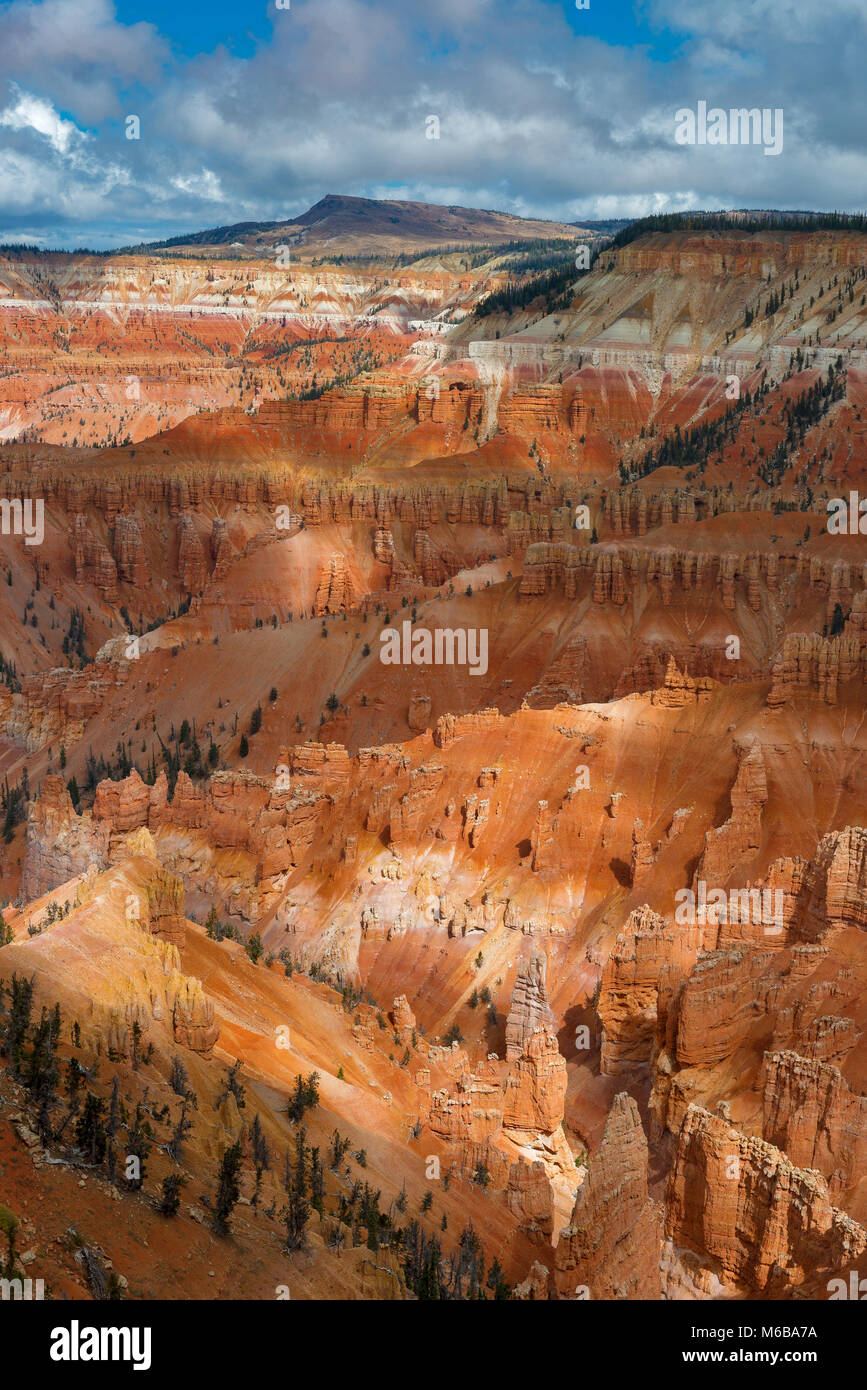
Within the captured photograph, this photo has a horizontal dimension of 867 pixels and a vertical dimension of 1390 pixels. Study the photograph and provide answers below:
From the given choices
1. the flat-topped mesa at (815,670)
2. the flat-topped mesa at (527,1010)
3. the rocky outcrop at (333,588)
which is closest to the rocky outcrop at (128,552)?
the rocky outcrop at (333,588)

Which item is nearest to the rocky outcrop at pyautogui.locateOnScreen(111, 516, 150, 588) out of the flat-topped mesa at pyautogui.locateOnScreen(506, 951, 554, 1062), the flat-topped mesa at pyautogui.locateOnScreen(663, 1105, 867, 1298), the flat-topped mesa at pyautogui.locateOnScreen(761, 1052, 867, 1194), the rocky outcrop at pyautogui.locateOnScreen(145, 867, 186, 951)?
the flat-topped mesa at pyautogui.locateOnScreen(506, 951, 554, 1062)

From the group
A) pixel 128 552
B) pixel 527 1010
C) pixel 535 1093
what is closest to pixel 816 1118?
pixel 535 1093

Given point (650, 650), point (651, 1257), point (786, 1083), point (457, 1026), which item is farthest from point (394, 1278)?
point (650, 650)

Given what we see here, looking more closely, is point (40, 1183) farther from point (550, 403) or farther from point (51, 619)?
point (550, 403)

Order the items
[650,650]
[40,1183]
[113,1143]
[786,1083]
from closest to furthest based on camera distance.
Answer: [40,1183] → [113,1143] → [786,1083] → [650,650]

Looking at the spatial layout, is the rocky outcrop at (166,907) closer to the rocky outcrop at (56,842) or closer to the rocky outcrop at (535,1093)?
the rocky outcrop at (535,1093)

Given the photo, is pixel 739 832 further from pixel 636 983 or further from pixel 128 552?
pixel 128 552

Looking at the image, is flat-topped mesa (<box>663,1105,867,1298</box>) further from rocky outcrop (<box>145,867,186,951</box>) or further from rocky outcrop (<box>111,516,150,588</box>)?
rocky outcrop (<box>111,516,150,588</box>)

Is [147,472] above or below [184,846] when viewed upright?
above
